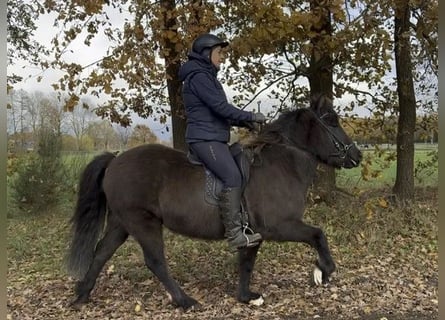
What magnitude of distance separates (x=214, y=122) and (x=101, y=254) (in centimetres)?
220

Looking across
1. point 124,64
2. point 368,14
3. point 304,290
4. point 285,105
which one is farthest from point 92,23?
point 304,290

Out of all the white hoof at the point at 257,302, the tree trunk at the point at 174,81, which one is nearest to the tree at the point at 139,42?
the tree trunk at the point at 174,81

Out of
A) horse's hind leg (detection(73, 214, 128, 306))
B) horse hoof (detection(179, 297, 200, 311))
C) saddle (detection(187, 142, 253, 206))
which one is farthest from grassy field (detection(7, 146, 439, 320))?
saddle (detection(187, 142, 253, 206))

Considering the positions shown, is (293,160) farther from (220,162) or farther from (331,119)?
(220,162)

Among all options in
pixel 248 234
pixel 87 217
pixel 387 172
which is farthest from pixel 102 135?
pixel 248 234

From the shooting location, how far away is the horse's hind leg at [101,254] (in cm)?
586

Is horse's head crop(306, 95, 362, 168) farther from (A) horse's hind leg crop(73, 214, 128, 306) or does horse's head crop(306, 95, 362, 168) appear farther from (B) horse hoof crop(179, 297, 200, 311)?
(A) horse's hind leg crop(73, 214, 128, 306)

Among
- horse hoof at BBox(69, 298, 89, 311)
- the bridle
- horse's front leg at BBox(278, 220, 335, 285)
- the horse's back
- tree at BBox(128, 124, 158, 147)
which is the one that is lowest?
horse hoof at BBox(69, 298, 89, 311)

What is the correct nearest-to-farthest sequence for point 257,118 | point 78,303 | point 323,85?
point 257,118, point 78,303, point 323,85

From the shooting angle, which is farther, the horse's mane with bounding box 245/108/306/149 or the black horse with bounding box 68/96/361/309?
the horse's mane with bounding box 245/108/306/149

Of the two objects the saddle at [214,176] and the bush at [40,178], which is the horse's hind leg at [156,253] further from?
the bush at [40,178]

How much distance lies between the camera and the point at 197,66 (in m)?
5.16

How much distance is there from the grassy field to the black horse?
349 mm

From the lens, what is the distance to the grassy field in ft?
18.0
